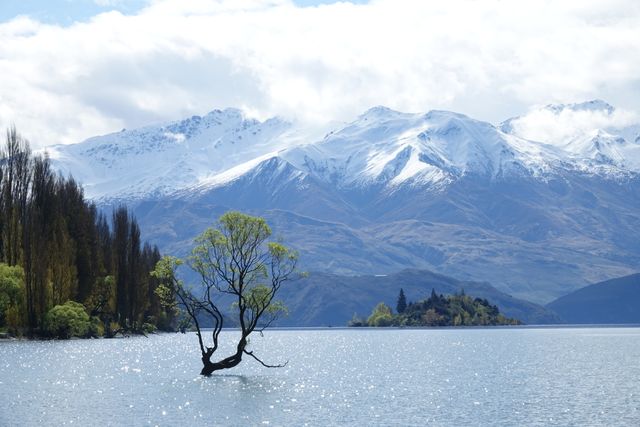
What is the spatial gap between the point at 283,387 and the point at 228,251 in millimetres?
14798

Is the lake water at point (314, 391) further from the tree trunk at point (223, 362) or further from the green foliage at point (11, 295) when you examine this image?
the green foliage at point (11, 295)

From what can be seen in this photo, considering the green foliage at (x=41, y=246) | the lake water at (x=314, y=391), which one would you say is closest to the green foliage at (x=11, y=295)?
the green foliage at (x=41, y=246)

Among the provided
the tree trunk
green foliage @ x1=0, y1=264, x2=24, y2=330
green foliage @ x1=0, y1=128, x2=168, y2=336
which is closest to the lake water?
the tree trunk

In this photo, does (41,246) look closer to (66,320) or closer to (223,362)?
(66,320)

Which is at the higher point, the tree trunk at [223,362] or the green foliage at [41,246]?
the green foliage at [41,246]

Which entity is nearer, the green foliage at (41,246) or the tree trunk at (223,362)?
the tree trunk at (223,362)

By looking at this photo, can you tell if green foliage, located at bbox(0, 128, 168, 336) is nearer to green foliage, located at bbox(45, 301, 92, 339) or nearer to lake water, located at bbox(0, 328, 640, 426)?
green foliage, located at bbox(45, 301, 92, 339)

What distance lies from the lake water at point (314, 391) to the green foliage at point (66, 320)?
1929cm

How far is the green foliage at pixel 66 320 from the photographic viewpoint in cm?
16250

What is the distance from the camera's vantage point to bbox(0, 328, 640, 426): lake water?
7181cm

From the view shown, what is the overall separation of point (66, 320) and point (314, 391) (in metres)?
83.8

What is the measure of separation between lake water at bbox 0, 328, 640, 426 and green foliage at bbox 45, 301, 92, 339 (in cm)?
1929

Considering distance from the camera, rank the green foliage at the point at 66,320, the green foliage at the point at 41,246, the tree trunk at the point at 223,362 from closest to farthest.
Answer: the tree trunk at the point at 223,362 → the green foliage at the point at 41,246 → the green foliage at the point at 66,320

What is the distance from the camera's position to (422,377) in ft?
360
